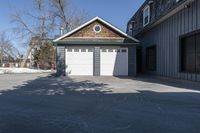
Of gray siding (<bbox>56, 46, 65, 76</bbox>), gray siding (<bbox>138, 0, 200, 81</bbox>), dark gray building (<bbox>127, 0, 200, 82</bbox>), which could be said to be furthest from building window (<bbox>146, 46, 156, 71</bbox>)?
gray siding (<bbox>56, 46, 65, 76</bbox>)

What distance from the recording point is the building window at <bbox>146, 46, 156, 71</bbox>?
2416cm

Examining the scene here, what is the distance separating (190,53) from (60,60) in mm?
10633

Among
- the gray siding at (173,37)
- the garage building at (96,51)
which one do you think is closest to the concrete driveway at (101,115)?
the gray siding at (173,37)

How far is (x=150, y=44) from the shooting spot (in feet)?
82.2

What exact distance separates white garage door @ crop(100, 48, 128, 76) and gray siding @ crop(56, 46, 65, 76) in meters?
3.03

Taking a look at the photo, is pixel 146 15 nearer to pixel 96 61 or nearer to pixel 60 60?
pixel 96 61

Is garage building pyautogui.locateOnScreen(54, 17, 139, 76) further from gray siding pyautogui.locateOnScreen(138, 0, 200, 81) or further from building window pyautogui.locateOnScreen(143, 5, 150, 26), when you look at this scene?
building window pyautogui.locateOnScreen(143, 5, 150, 26)

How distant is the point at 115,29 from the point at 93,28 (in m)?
1.79

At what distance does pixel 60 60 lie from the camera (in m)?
23.4

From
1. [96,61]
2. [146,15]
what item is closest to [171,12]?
[96,61]

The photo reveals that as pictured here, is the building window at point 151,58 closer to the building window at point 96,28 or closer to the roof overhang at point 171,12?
the roof overhang at point 171,12

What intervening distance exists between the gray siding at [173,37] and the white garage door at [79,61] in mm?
5273

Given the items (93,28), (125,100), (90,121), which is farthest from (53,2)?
(90,121)

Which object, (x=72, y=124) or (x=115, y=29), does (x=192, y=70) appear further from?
(x=72, y=124)
